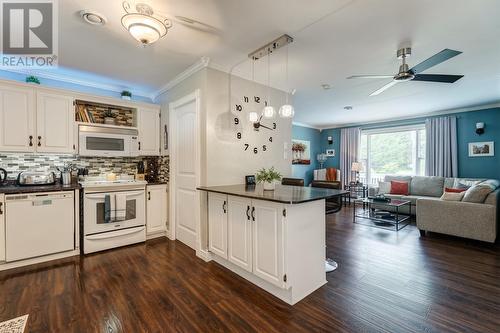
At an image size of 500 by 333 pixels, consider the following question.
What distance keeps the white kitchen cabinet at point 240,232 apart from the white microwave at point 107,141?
233cm

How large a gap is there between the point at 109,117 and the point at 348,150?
6833 millimetres

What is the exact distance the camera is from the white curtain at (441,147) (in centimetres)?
553

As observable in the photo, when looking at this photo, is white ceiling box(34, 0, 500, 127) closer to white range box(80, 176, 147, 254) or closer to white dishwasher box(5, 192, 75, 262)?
white range box(80, 176, 147, 254)

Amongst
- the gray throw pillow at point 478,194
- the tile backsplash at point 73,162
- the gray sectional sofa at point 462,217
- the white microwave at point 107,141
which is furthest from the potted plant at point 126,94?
the gray throw pillow at point 478,194

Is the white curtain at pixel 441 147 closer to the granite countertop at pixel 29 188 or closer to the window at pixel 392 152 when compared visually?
the window at pixel 392 152

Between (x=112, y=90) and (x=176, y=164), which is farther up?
(x=112, y=90)

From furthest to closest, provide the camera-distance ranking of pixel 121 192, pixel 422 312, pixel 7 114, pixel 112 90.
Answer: pixel 112 90
pixel 121 192
pixel 7 114
pixel 422 312

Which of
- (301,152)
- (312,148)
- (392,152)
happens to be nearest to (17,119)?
(301,152)

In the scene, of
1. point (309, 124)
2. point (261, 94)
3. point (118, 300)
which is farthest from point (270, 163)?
point (309, 124)

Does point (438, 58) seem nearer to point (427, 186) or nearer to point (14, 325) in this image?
point (427, 186)

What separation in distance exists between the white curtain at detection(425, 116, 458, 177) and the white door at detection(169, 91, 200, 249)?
6117 millimetres

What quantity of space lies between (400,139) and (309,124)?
275 centimetres

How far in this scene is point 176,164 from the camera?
145 inches

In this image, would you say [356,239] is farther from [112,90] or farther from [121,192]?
[112,90]
